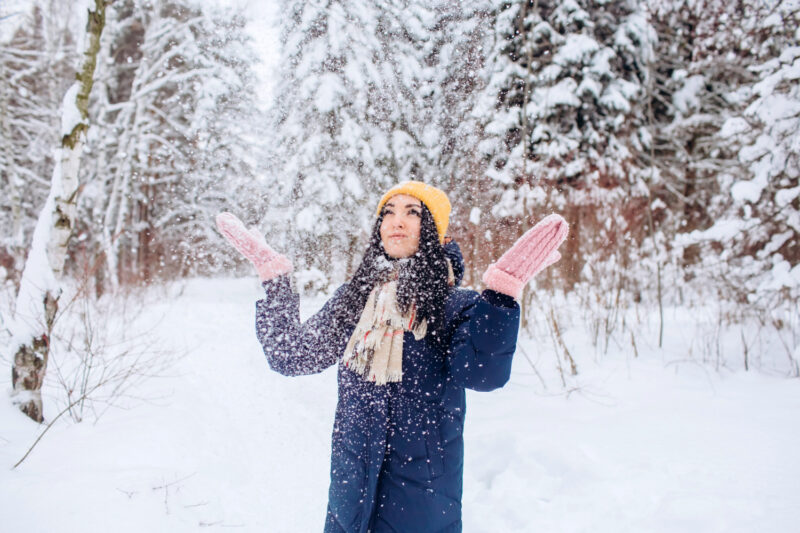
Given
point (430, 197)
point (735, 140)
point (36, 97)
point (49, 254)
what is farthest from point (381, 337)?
point (36, 97)

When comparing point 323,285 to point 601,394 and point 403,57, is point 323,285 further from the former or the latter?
point 601,394

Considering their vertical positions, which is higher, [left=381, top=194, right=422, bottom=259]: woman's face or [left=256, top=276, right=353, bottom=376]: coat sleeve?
[left=381, top=194, right=422, bottom=259]: woman's face

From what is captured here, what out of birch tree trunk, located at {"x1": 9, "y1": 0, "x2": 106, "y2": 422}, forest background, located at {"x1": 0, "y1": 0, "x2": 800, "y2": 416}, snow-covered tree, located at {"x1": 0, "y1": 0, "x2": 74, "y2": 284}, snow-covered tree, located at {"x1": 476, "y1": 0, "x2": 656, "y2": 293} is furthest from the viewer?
snow-covered tree, located at {"x1": 0, "y1": 0, "x2": 74, "y2": 284}

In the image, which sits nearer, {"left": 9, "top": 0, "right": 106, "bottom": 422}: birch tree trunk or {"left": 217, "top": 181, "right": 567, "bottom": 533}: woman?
{"left": 217, "top": 181, "right": 567, "bottom": 533}: woman

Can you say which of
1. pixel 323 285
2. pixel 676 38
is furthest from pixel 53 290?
pixel 676 38

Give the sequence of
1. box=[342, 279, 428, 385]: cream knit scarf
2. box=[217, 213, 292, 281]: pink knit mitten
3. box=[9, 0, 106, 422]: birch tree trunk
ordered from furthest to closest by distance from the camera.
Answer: box=[9, 0, 106, 422]: birch tree trunk, box=[217, 213, 292, 281]: pink knit mitten, box=[342, 279, 428, 385]: cream knit scarf

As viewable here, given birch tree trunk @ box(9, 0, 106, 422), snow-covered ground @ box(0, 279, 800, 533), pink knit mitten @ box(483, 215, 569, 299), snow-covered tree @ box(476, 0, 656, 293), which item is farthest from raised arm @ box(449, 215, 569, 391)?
birch tree trunk @ box(9, 0, 106, 422)

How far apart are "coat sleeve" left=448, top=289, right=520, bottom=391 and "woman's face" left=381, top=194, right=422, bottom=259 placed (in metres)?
0.39

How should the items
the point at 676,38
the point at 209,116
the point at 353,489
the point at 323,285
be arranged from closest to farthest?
1. the point at 353,489
2. the point at 323,285
3. the point at 209,116
4. the point at 676,38

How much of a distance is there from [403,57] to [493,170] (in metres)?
1.36

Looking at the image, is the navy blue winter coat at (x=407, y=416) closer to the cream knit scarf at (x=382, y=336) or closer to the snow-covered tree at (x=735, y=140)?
the cream knit scarf at (x=382, y=336)

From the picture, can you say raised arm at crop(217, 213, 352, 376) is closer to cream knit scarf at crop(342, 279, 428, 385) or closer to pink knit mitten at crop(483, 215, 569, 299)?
cream knit scarf at crop(342, 279, 428, 385)

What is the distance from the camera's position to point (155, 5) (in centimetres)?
970

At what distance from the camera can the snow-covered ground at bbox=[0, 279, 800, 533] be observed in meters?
2.18
